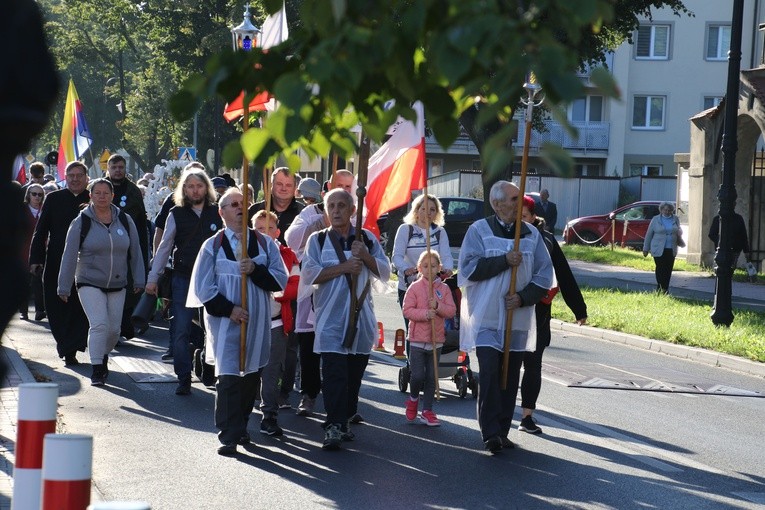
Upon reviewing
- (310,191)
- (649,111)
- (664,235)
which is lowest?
(664,235)

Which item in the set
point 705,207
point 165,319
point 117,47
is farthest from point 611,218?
point 117,47

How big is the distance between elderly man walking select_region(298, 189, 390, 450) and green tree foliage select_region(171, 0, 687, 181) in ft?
16.9

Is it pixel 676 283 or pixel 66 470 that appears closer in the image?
pixel 66 470

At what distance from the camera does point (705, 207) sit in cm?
3191

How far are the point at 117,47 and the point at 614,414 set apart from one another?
70527mm

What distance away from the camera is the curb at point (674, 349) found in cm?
1513

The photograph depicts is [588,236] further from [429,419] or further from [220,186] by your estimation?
[429,419]

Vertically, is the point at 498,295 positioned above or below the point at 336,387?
above

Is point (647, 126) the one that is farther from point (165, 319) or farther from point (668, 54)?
point (165, 319)

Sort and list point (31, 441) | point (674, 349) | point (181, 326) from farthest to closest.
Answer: point (674, 349) < point (181, 326) < point (31, 441)

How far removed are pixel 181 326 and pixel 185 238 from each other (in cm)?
80

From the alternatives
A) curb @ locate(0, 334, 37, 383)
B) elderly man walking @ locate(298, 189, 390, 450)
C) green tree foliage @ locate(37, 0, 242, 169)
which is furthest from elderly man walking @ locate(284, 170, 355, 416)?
green tree foliage @ locate(37, 0, 242, 169)

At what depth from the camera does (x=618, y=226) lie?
43281mm

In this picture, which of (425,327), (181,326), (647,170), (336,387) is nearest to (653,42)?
(647,170)
